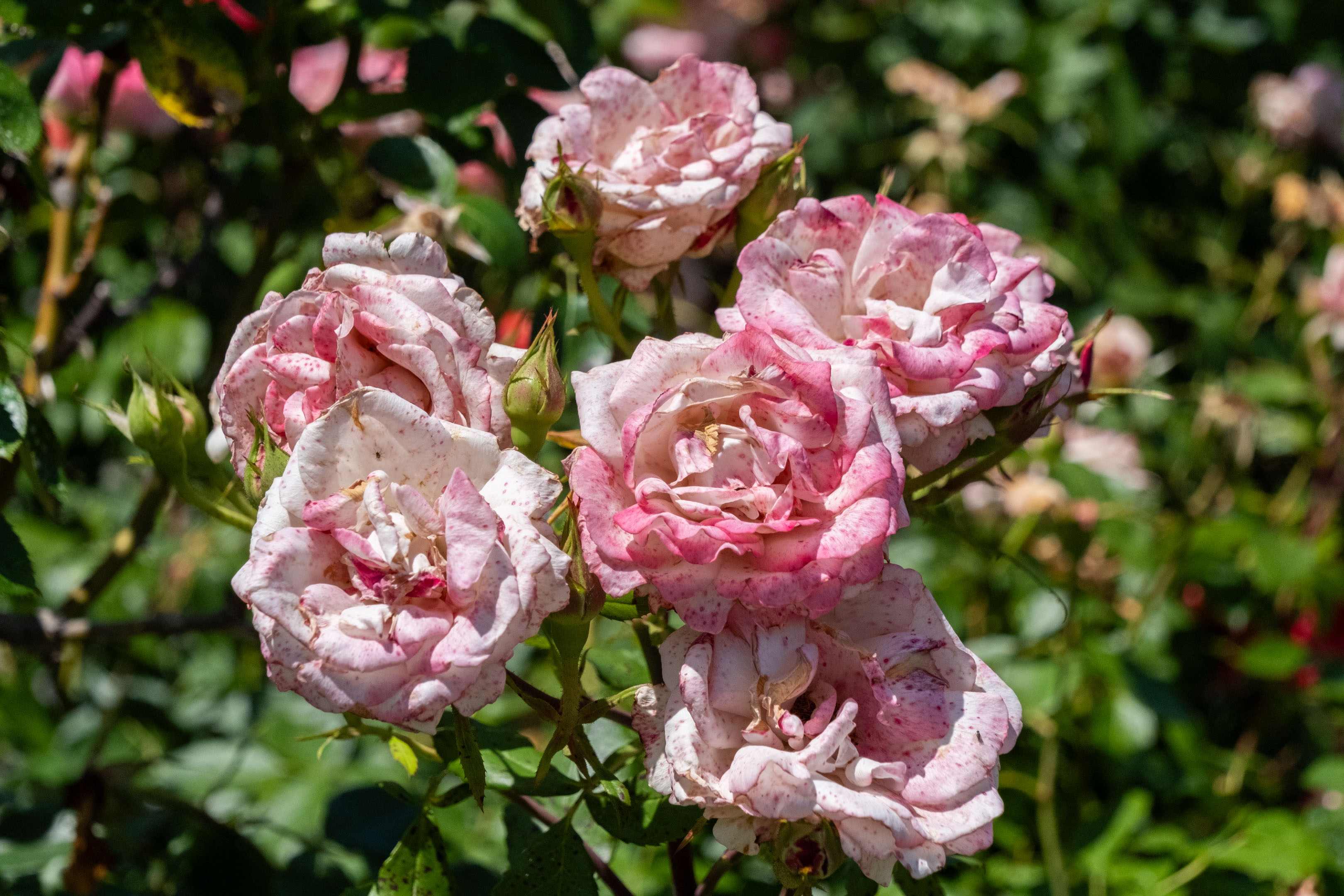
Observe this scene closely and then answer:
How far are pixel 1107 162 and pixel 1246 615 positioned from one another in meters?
0.99

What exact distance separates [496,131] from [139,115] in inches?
28.3

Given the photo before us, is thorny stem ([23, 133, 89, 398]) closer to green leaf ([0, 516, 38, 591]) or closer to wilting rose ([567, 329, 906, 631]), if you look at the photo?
green leaf ([0, 516, 38, 591])

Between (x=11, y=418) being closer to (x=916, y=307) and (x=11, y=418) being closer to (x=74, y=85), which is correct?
(x=916, y=307)

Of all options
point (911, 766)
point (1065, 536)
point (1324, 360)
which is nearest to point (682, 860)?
point (911, 766)

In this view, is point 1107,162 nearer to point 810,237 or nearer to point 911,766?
point 810,237

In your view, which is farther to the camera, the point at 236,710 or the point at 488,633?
the point at 236,710

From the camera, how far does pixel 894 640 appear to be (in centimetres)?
63

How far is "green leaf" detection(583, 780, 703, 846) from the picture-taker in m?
0.72

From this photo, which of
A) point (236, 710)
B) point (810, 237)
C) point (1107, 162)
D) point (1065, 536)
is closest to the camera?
point (810, 237)

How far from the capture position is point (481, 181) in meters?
1.46

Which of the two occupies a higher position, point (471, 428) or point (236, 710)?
point (471, 428)

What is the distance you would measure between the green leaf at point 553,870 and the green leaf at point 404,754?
118 mm

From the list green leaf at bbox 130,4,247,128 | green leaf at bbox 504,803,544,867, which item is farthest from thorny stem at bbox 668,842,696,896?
green leaf at bbox 130,4,247,128

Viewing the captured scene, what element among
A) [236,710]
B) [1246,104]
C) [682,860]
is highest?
[682,860]
